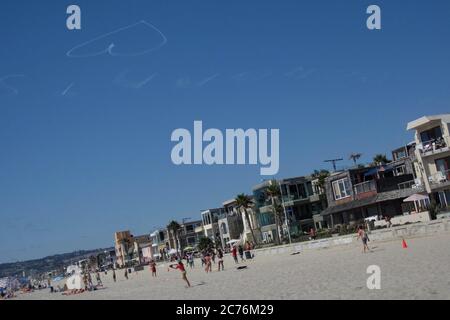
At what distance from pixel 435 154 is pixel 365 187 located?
1155 cm

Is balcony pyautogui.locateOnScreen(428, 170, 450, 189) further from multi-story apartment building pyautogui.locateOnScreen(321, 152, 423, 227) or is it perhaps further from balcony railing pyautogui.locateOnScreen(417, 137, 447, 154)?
multi-story apartment building pyautogui.locateOnScreen(321, 152, 423, 227)

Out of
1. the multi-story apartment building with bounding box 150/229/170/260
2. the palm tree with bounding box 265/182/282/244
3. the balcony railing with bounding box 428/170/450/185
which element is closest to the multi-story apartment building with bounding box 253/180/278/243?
the palm tree with bounding box 265/182/282/244

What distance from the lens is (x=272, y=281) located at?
77.9 feet

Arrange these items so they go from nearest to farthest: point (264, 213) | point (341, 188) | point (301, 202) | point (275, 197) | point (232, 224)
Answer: point (341, 188) < point (275, 197) < point (301, 202) < point (264, 213) < point (232, 224)

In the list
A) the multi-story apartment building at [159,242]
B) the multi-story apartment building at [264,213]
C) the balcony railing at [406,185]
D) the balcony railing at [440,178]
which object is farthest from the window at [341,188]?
the multi-story apartment building at [159,242]

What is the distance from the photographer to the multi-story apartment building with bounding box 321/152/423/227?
5134cm

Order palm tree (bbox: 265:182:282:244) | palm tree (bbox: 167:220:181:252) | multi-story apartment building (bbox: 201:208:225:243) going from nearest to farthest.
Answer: palm tree (bbox: 265:182:282:244), multi-story apartment building (bbox: 201:208:225:243), palm tree (bbox: 167:220:181:252)

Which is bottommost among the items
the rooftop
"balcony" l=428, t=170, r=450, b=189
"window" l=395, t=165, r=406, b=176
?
"balcony" l=428, t=170, r=450, b=189

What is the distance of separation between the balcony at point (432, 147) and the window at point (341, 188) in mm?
13264

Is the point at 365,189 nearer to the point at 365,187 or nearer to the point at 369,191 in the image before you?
the point at 365,187

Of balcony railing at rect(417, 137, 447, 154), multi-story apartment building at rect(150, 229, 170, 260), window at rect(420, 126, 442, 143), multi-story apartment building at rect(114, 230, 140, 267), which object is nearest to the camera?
balcony railing at rect(417, 137, 447, 154)

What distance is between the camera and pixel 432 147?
4350 centimetres

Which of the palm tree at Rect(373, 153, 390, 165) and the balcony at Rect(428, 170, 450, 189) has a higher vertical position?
the palm tree at Rect(373, 153, 390, 165)

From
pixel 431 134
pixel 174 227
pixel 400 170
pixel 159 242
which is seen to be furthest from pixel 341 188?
pixel 159 242
